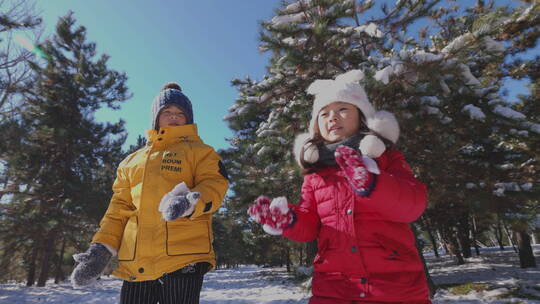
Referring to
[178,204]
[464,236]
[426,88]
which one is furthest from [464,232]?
[178,204]

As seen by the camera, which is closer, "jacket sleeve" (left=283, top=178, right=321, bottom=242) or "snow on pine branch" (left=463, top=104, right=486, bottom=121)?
"jacket sleeve" (left=283, top=178, right=321, bottom=242)

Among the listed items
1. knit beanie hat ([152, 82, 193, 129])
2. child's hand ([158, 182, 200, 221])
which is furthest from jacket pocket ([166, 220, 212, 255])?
knit beanie hat ([152, 82, 193, 129])

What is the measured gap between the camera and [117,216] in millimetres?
2188

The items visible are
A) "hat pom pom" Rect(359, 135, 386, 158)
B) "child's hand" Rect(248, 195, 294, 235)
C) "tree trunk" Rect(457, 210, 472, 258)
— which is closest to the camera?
"hat pom pom" Rect(359, 135, 386, 158)

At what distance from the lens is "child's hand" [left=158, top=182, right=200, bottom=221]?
160 cm

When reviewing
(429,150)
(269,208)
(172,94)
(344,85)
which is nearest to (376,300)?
(269,208)

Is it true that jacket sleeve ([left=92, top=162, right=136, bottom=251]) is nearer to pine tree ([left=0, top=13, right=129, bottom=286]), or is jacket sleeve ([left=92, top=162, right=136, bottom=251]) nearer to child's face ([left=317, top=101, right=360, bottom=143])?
child's face ([left=317, top=101, right=360, bottom=143])

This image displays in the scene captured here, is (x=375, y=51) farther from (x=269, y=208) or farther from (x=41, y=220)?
(x=41, y=220)

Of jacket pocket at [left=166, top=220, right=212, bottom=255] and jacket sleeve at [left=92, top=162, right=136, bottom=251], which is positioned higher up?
jacket sleeve at [left=92, top=162, right=136, bottom=251]

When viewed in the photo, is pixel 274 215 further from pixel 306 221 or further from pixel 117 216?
pixel 117 216

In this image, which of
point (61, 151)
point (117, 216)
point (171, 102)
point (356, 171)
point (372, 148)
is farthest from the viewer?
point (61, 151)

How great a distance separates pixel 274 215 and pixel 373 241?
54cm

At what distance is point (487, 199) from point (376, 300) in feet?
12.1

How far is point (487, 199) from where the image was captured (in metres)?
4.10
